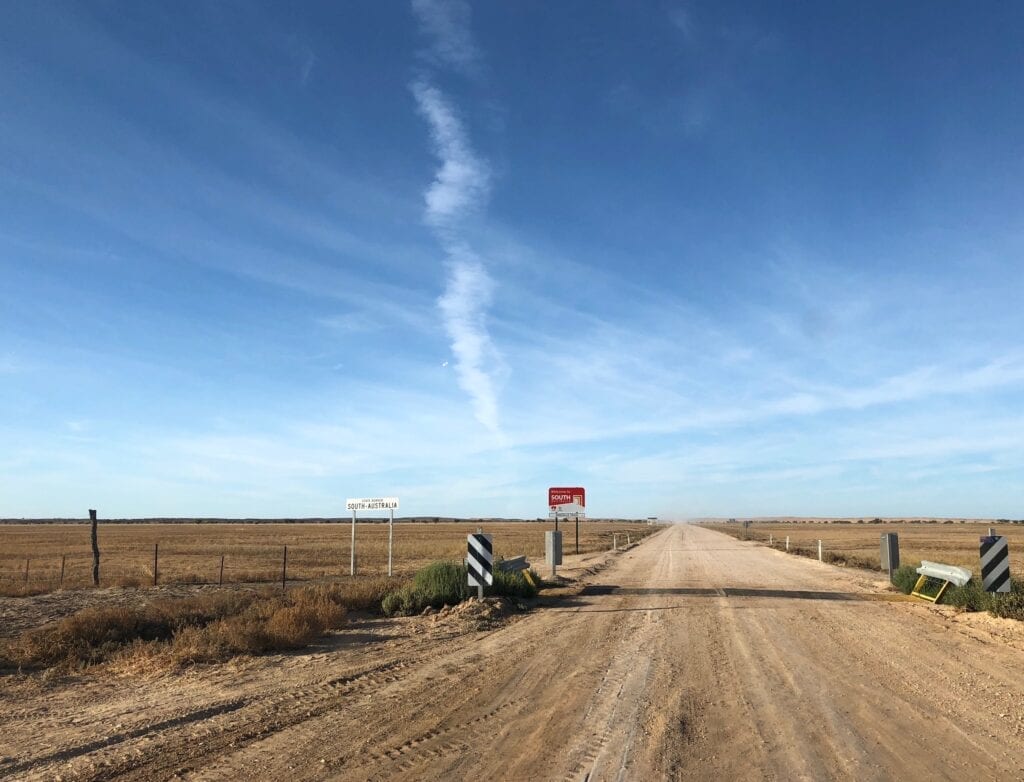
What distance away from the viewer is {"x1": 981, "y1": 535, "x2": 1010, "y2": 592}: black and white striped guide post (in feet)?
46.1

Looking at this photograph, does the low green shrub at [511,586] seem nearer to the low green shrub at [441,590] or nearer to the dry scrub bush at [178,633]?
the low green shrub at [441,590]

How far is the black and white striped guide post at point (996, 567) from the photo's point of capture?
14.0 metres

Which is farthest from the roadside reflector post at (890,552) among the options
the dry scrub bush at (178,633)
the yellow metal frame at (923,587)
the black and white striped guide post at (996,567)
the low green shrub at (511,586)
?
the dry scrub bush at (178,633)

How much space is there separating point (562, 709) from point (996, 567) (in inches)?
439

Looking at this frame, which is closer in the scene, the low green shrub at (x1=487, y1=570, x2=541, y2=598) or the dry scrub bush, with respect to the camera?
the dry scrub bush

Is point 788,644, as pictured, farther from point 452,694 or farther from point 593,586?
point 593,586

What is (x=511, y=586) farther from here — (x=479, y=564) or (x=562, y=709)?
(x=562, y=709)

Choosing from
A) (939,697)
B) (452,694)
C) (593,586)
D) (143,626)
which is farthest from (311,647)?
(593,586)

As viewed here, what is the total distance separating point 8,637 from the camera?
12.2 metres

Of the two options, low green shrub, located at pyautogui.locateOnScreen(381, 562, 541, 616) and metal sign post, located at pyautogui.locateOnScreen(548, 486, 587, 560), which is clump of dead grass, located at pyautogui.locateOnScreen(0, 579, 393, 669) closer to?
low green shrub, located at pyautogui.locateOnScreen(381, 562, 541, 616)

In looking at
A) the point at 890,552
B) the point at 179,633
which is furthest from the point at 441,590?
the point at 890,552

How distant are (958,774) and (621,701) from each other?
3.05m

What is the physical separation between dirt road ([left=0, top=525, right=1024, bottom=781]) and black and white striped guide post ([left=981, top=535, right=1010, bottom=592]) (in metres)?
1.61

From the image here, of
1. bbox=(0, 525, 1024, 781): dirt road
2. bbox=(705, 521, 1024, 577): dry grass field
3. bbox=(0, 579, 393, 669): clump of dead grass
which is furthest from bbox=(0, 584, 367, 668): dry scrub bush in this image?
bbox=(705, 521, 1024, 577): dry grass field
